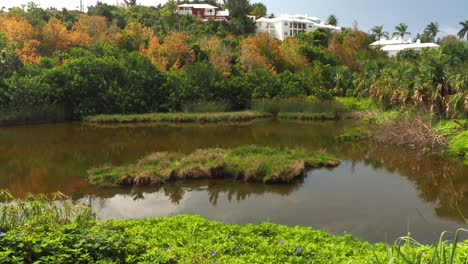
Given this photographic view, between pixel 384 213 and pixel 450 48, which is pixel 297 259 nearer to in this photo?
pixel 384 213

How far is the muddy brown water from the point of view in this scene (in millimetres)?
11438

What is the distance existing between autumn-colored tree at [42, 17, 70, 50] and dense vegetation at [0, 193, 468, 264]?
36956mm

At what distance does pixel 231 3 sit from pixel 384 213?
7047 centimetres

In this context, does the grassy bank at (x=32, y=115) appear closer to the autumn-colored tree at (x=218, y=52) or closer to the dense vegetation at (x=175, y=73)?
the dense vegetation at (x=175, y=73)

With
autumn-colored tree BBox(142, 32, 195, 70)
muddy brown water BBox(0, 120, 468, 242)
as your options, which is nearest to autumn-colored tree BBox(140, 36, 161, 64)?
autumn-colored tree BBox(142, 32, 195, 70)

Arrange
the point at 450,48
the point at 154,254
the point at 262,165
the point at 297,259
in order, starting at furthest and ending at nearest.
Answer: the point at 450,48, the point at 262,165, the point at 297,259, the point at 154,254

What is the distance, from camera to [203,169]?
15594 mm

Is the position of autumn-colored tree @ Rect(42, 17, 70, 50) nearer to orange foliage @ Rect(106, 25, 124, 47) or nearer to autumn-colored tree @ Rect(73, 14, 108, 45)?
autumn-colored tree @ Rect(73, 14, 108, 45)

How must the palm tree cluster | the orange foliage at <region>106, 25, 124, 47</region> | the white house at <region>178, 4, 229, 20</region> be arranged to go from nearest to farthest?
the palm tree cluster, the orange foliage at <region>106, 25, 124, 47</region>, the white house at <region>178, 4, 229, 20</region>

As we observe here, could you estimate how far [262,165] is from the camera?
1534 cm

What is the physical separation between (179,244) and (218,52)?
40.1m

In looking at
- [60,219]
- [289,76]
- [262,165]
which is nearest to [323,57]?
[289,76]

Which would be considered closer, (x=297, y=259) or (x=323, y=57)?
(x=297, y=259)

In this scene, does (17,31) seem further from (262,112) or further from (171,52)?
(262,112)
